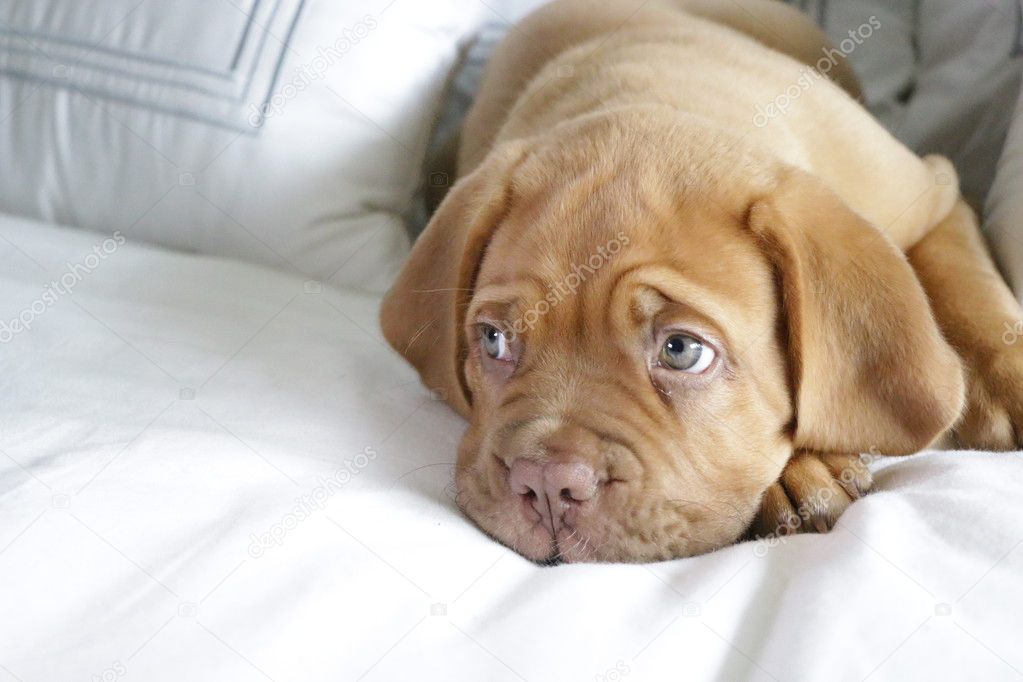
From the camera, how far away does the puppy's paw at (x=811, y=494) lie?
2.07 metres

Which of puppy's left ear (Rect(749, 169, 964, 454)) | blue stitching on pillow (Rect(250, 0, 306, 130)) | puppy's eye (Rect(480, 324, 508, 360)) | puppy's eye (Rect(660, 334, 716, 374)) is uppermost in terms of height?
puppy's left ear (Rect(749, 169, 964, 454))

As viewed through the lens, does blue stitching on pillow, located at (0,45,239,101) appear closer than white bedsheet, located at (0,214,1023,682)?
No

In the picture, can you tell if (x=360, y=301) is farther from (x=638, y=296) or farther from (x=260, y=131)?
(x=638, y=296)

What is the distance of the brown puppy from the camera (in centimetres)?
202

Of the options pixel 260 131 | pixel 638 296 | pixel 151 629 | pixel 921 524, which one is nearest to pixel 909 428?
pixel 921 524

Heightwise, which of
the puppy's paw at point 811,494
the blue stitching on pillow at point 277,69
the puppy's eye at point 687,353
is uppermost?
the puppy's eye at point 687,353

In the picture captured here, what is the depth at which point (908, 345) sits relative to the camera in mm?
2084

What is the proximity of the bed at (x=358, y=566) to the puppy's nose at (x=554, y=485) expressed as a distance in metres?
0.18

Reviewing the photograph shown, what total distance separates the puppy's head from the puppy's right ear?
0.22 metres

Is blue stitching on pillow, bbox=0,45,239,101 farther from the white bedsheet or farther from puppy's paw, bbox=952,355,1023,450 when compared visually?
puppy's paw, bbox=952,355,1023,450

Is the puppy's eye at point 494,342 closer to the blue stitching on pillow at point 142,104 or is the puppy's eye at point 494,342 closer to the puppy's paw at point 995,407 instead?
the puppy's paw at point 995,407

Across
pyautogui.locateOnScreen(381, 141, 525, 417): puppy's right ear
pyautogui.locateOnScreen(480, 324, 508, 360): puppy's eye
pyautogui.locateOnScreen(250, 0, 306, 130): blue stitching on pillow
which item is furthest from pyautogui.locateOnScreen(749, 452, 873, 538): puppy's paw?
pyautogui.locateOnScreen(250, 0, 306, 130): blue stitching on pillow

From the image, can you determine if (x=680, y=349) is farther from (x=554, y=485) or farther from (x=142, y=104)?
(x=142, y=104)

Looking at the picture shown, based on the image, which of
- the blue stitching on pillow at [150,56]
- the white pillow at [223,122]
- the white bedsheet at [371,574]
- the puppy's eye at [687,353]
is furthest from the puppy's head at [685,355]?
the blue stitching on pillow at [150,56]
